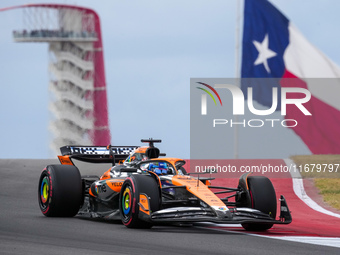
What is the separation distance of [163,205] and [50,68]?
181 feet

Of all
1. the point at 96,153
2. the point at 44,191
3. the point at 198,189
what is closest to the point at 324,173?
the point at 96,153

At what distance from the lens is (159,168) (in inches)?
500

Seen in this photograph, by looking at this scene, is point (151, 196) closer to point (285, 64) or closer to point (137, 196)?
point (137, 196)

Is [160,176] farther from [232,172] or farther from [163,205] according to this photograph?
[232,172]

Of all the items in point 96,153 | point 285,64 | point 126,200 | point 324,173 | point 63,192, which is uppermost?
point 285,64

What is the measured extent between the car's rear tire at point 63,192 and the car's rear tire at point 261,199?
3164 mm

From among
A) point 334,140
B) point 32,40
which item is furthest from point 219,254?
point 32,40

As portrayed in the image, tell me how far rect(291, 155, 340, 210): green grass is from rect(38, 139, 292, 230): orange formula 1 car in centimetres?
613

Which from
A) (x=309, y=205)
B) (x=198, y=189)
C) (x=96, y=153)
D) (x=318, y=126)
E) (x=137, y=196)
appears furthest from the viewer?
(x=318, y=126)

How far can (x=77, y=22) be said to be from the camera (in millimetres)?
64062

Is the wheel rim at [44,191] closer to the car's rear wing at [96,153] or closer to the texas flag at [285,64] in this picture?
the car's rear wing at [96,153]

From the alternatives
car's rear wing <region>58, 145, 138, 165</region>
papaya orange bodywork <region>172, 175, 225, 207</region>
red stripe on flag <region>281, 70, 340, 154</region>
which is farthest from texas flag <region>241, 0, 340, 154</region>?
papaya orange bodywork <region>172, 175, 225, 207</region>

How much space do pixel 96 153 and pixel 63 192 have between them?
6.35 feet

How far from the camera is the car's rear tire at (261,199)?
12.1m
